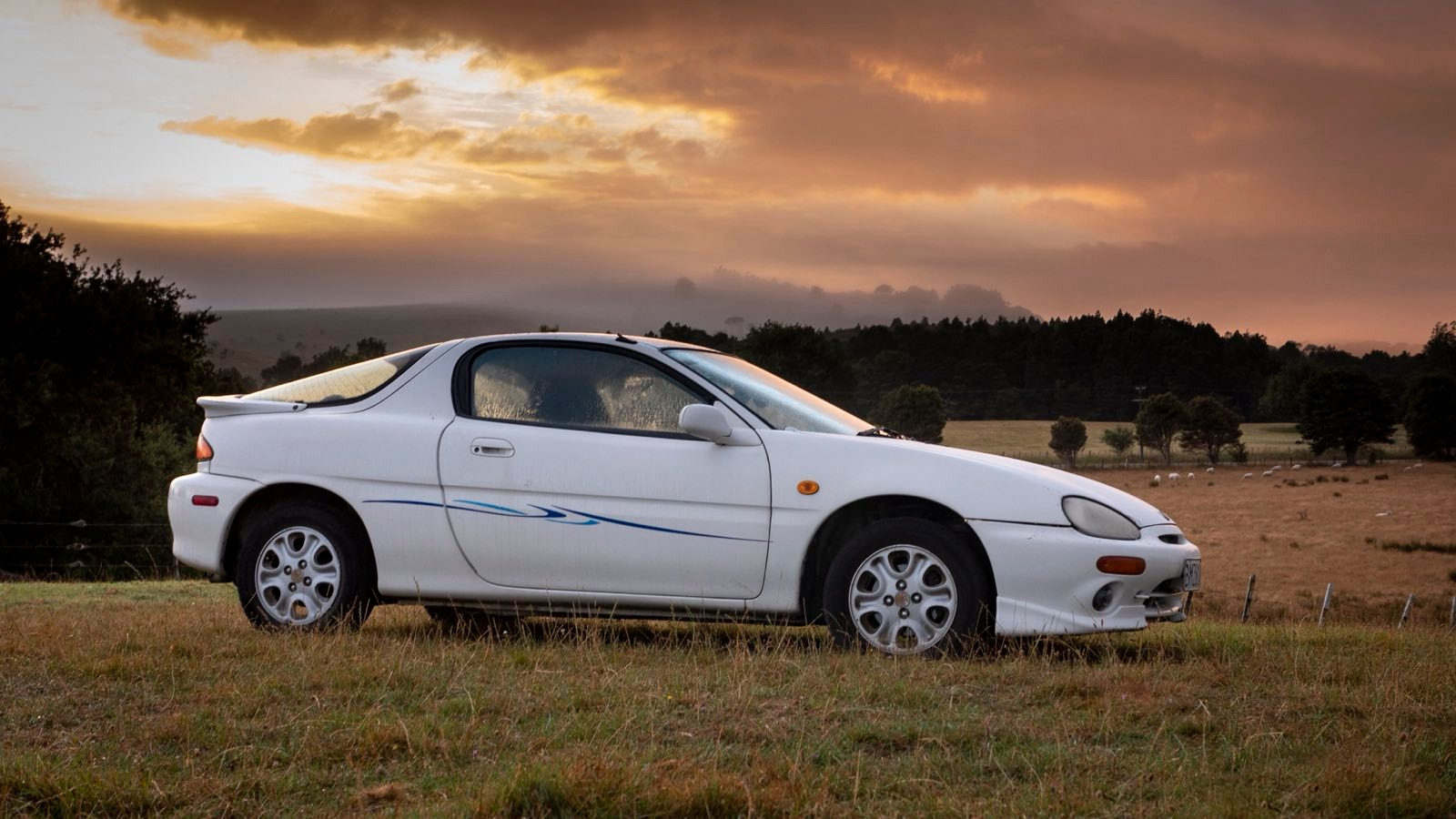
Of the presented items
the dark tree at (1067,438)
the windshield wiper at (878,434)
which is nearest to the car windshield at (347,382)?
the windshield wiper at (878,434)

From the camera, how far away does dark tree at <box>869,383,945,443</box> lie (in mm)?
105562

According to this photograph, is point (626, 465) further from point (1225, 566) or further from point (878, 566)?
point (1225, 566)

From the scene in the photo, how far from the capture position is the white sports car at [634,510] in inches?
247

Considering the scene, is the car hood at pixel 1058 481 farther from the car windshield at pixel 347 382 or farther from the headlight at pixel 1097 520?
the car windshield at pixel 347 382

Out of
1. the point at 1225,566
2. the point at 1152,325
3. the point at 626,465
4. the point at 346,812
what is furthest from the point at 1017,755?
the point at 1152,325

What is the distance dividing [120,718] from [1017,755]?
310cm

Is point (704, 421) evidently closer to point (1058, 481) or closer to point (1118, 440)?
point (1058, 481)

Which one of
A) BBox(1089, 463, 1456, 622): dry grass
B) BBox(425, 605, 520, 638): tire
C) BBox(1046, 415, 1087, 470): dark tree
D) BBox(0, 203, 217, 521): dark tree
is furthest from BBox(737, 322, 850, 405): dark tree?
BBox(425, 605, 520, 638): tire

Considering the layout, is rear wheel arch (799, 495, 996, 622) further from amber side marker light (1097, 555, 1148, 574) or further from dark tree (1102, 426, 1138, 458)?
dark tree (1102, 426, 1138, 458)

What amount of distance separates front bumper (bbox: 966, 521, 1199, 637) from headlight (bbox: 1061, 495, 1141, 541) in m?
0.05

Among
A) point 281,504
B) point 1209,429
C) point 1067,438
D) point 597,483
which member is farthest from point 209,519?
point 1209,429

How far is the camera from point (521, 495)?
679 cm

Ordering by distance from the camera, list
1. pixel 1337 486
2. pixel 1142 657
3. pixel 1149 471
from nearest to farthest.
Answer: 1. pixel 1142 657
2. pixel 1337 486
3. pixel 1149 471

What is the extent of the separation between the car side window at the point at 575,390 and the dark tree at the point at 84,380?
28.7 m
